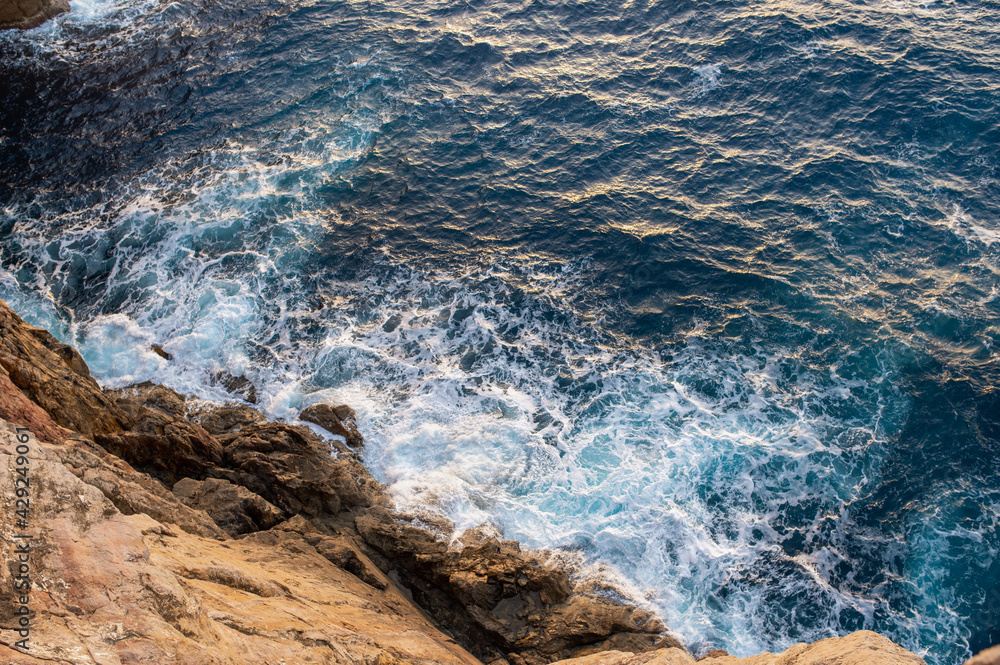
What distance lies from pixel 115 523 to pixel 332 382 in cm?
1301

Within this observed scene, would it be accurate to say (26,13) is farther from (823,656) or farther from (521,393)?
(823,656)

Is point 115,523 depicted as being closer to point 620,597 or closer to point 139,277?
point 620,597

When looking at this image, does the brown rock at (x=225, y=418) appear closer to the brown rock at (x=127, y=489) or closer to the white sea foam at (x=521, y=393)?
the white sea foam at (x=521, y=393)

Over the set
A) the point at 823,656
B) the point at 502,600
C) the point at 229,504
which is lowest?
the point at 502,600

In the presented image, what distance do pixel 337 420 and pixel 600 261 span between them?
12317 millimetres

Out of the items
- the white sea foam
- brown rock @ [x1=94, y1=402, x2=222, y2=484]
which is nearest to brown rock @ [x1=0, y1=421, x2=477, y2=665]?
brown rock @ [x1=94, y1=402, x2=222, y2=484]

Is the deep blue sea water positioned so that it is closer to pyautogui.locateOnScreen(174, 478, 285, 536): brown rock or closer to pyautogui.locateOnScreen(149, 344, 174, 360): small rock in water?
pyautogui.locateOnScreen(149, 344, 174, 360): small rock in water

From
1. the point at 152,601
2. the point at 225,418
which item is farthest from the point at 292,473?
the point at 152,601

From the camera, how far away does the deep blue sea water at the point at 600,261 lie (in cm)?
1908

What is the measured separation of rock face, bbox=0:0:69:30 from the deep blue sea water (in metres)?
2.94

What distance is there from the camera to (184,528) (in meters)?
14.3

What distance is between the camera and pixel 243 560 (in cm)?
Result: 1400

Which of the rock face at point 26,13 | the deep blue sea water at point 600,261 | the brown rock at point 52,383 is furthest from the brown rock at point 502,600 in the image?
the rock face at point 26,13

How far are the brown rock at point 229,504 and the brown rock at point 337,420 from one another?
170 inches
